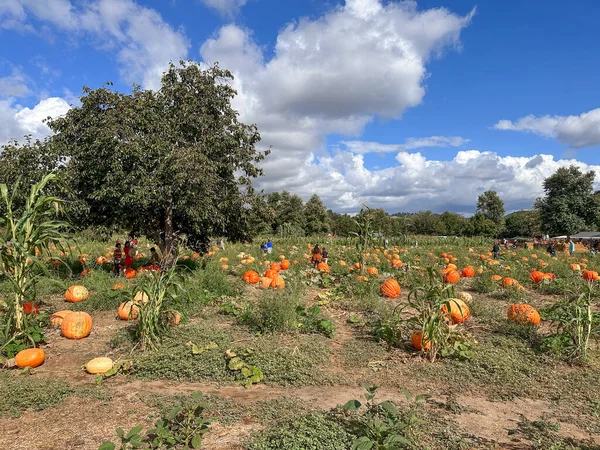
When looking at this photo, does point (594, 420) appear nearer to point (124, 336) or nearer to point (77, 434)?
Result: point (77, 434)

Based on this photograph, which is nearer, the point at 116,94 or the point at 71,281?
the point at 71,281

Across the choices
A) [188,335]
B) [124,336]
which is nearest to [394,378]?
[188,335]

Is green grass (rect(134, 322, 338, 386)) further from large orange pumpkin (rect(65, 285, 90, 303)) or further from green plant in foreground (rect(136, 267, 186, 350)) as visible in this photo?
large orange pumpkin (rect(65, 285, 90, 303))

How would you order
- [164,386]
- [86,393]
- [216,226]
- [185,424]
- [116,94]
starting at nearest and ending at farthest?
[185,424] < [86,393] < [164,386] < [116,94] < [216,226]

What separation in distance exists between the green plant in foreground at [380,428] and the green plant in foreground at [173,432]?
1.30 meters

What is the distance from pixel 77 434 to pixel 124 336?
99.8 inches

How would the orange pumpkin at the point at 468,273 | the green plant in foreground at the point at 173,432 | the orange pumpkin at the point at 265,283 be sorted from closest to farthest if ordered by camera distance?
the green plant in foreground at the point at 173,432
the orange pumpkin at the point at 265,283
the orange pumpkin at the point at 468,273

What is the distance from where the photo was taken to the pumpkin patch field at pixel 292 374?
3.44 meters

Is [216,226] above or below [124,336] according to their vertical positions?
above

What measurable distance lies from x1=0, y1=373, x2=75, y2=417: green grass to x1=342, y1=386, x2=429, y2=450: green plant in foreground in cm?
312

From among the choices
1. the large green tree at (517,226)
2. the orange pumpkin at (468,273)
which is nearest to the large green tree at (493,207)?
the large green tree at (517,226)

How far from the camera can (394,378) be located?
486 centimetres

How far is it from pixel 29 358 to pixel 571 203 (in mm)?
43795

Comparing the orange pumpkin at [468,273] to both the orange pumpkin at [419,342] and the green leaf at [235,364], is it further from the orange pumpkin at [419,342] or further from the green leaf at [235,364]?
the green leaf at [235,364]
